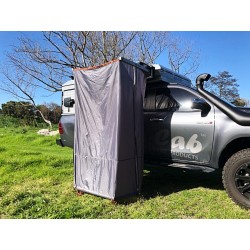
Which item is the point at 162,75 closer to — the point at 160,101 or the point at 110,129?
the point at 160,101

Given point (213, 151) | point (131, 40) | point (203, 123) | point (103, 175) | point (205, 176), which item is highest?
point (131, 40)

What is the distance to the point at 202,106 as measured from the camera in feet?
13.0

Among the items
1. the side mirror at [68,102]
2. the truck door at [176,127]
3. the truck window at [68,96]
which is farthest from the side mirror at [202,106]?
the truck window at [68,96]

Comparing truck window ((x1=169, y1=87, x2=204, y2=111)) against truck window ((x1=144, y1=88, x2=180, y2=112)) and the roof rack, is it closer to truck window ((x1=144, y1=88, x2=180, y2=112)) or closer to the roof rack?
truck window ((x1=144, y1=88, x2=180, y2=112))

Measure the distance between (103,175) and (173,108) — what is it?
5.53 feet

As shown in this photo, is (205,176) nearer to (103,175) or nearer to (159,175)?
(159,175)

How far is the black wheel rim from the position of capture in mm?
3484

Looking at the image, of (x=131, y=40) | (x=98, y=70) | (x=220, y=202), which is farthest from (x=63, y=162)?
(x=131, y=40)

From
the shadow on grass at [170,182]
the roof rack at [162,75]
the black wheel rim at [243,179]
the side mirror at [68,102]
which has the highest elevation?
the roof rack at [162,75]

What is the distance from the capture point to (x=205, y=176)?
18.2 feet

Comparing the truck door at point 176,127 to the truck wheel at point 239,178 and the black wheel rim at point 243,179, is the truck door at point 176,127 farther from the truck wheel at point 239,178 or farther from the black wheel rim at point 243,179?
the black wheel rim at point 243,179

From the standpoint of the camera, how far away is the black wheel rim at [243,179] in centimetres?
348

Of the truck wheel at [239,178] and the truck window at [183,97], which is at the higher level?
the truck window at [183,97]

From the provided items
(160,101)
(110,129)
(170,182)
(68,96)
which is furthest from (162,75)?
(68,96)
